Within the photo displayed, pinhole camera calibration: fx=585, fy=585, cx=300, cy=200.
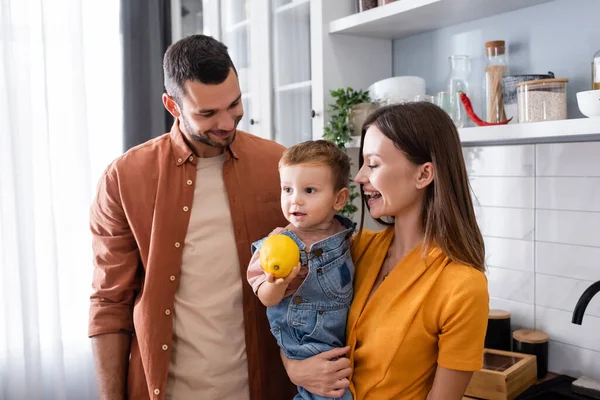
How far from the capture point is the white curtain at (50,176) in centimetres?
244

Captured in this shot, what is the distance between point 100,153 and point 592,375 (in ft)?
7.27

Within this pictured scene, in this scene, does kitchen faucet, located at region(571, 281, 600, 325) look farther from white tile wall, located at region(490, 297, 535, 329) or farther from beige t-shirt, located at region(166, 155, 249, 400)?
beige t-shirt, located at region(166, 155, 249, 400)

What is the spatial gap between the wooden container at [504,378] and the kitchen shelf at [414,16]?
1079 millimetres

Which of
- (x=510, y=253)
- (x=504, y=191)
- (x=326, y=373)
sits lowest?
(x=326, y=373)

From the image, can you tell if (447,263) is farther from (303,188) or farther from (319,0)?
(319,0)


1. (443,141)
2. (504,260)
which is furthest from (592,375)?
(443,141)

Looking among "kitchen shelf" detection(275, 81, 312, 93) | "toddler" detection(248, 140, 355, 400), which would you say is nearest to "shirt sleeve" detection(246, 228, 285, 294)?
"toddler" detection(248, 140, 355, 400)

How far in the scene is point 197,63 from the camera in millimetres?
1436

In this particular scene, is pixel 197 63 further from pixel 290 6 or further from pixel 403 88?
pixel 290 6

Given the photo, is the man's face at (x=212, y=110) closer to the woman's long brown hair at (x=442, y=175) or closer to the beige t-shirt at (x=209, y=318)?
the beige t-shirt at (x=209, y=318)

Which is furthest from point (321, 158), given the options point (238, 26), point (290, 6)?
point (238, 26)

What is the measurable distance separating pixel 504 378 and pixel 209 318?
845 mm

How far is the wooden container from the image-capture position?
1.66 metres

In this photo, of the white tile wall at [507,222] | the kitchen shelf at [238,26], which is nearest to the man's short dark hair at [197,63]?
the white tile wall at [507,222]
